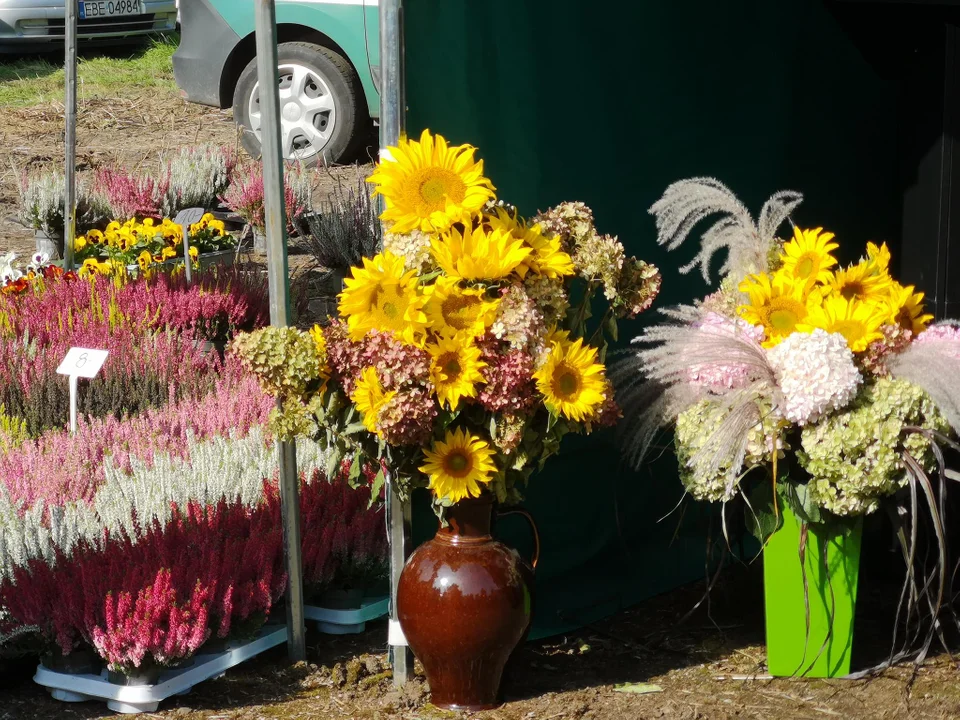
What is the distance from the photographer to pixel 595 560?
3701mm

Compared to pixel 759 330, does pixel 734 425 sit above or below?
below

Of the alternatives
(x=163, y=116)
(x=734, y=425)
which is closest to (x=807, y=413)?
(x=734, y=425)

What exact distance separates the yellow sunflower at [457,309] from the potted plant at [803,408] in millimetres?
534

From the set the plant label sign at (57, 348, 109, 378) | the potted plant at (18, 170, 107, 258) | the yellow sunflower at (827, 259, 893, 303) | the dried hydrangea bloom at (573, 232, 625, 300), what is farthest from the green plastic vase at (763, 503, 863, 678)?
the potted plant at (18, 170, 107, 258)

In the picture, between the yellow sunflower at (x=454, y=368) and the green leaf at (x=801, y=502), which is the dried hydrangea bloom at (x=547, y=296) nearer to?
the yellow sunflower at (x=454, y=368)

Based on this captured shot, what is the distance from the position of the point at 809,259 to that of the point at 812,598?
836 millimetres

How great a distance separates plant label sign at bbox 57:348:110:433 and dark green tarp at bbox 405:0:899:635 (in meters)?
1.57

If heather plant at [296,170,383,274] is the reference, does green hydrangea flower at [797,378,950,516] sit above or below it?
below

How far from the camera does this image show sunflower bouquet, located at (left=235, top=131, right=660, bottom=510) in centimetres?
258

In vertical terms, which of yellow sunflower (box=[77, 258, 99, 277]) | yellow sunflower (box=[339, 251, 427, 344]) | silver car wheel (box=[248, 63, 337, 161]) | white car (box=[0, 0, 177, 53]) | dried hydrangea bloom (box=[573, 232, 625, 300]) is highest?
white car (box=[0, 0, 177, 53])

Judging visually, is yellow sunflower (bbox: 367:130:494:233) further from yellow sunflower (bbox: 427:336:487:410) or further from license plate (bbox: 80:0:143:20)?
license plate (bbox: 80:0:143:20)

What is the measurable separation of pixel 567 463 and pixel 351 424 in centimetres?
97

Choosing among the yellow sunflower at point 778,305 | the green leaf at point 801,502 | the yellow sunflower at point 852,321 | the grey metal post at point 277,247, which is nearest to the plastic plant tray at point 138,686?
the grey metal post at point 277,247

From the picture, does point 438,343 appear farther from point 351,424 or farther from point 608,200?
point 608,200
